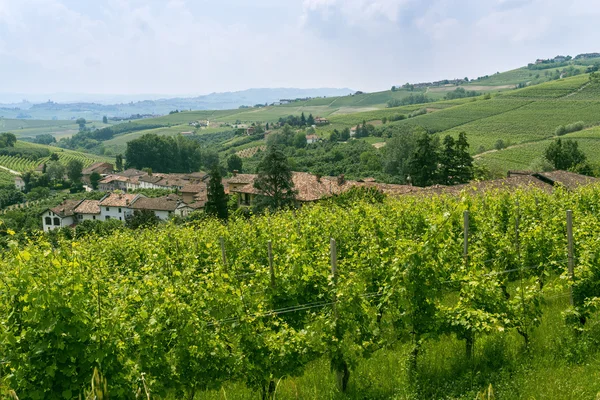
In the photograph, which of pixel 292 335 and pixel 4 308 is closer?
pixel 4 308

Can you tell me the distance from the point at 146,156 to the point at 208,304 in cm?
11226

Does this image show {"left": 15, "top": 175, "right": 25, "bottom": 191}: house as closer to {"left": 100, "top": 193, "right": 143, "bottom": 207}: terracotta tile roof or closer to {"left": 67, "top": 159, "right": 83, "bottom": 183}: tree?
{"left": 67, "top": 159, "right": 83, "bottom": 183}: tree

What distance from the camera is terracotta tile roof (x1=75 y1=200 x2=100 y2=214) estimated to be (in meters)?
70.7

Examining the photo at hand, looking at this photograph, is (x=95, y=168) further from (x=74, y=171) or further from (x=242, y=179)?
(x=242, y=179)

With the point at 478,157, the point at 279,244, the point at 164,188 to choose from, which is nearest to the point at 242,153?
the point at 164,188

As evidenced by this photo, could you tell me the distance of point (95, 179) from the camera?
99.6m

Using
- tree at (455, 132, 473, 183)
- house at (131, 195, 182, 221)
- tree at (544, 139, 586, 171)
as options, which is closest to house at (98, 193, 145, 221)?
house at (131, 195, 182, 221)

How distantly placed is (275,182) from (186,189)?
3463cm

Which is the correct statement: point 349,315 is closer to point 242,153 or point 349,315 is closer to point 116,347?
point 116,347

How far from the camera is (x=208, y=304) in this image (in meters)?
7.30

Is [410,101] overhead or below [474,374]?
overhead

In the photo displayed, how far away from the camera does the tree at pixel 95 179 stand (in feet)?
325

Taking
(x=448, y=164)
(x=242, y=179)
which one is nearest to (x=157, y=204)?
(x=242, y=179)

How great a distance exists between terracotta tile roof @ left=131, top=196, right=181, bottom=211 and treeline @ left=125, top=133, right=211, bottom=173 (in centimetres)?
4560
